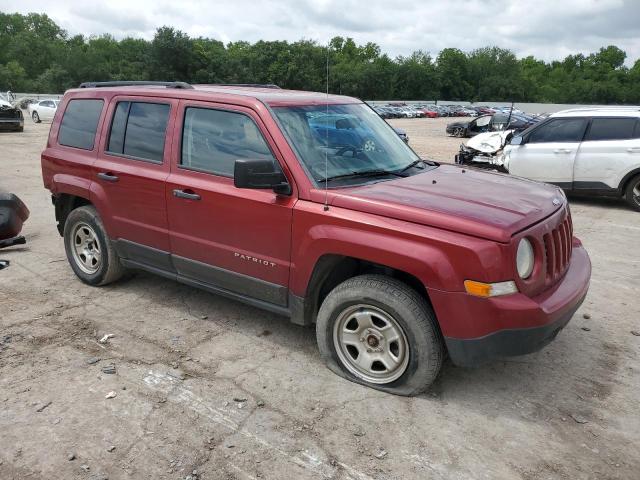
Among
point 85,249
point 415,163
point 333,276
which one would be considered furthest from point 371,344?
point 85,249

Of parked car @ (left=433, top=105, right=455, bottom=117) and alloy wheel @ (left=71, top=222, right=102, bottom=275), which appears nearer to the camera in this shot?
alloy wheel @ (left=71, top=222, right=102, bottom=275)

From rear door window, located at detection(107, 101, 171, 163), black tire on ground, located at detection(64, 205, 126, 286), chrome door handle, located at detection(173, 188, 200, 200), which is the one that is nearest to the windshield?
chrome door handle, located at detection(173, 188, 200, 200)

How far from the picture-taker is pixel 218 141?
4.07 m

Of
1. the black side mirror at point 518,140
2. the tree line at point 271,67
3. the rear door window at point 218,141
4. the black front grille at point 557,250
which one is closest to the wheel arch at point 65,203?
the rear door window at point 218,141

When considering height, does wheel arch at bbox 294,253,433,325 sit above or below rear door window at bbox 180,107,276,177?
below

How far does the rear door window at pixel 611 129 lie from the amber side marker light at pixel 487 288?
805 cm

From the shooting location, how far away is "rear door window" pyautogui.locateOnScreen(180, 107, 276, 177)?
3887mm

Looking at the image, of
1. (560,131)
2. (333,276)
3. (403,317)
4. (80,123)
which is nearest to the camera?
(403,317)

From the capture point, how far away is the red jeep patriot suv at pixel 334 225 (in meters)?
3.12

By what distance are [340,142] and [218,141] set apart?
0.91m

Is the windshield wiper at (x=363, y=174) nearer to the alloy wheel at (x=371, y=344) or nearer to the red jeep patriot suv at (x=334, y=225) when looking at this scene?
the red jeep patriot suv at (x=334, y=225)

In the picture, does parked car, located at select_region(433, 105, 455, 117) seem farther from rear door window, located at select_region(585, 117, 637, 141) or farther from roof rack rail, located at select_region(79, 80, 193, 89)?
roof rack rail, located at select_region(79, 80, 193, 89)

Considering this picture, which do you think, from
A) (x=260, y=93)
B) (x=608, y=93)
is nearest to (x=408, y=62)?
(x=608, y=93)

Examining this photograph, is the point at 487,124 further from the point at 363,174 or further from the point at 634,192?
the point at 363,174
